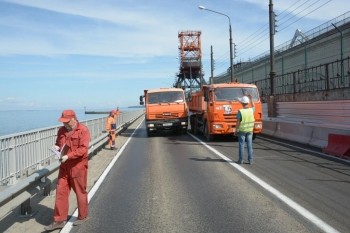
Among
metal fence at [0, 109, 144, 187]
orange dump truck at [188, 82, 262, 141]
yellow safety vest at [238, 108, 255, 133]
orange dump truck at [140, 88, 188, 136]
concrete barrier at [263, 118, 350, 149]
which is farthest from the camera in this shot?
orange dump truck at [140, 88, 188, 136]

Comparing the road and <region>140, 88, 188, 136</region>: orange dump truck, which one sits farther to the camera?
<region>140, 88, 188, 136</region>: orange dump truck

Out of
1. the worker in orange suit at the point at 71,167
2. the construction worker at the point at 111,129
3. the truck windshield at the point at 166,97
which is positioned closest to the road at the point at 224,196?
the worker in orange suit at the point at 71,167

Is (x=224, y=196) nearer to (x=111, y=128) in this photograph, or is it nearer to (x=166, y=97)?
(x=111, y=128)

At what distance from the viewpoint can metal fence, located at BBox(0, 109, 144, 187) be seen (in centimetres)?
767

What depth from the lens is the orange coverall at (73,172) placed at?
6605 millimetres

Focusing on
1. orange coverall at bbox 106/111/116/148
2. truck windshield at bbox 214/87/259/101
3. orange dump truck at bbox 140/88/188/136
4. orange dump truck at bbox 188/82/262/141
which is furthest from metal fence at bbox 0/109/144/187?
orange dump truck at bbox 140/88/188/136

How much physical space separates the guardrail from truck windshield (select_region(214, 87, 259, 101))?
409 inches

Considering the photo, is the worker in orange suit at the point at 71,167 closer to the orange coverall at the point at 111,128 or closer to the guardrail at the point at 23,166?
the guardrail at the point at 23,166

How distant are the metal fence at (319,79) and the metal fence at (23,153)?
14.1 metres

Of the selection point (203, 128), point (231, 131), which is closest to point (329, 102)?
point (231, 131)

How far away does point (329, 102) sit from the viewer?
65.3ft

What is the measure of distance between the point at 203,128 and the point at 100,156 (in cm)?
736

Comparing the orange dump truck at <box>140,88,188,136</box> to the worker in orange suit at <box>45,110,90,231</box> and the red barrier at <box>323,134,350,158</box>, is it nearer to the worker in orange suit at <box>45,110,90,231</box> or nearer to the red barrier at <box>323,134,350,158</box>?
the red barrier at <box>323,134,350,158</box>

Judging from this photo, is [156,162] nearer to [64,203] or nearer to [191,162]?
[191,162]
